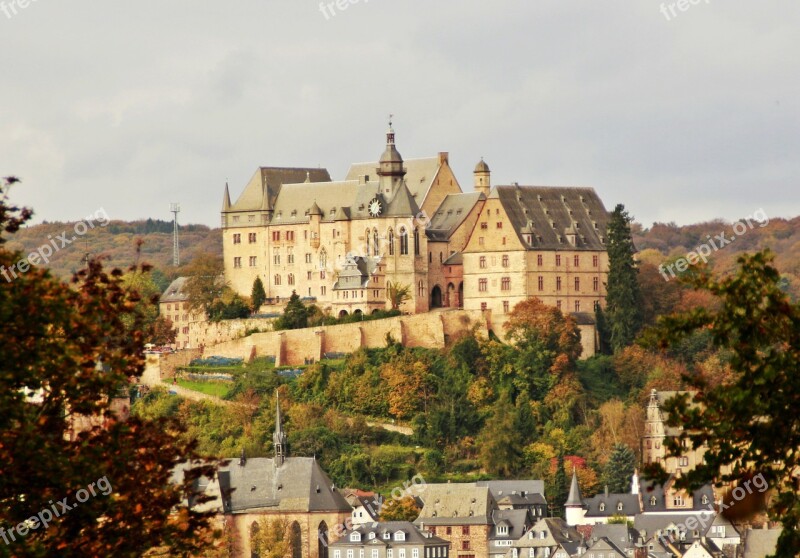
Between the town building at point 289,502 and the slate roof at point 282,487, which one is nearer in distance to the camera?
the town building at point 289,502

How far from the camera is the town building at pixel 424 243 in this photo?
112 m

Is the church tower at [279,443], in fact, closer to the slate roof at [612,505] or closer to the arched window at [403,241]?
the arched window at [403,241]

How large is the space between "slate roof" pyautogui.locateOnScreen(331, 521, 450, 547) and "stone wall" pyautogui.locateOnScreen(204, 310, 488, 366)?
Answer: 11.0 metres

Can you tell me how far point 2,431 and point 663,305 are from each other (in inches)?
3550

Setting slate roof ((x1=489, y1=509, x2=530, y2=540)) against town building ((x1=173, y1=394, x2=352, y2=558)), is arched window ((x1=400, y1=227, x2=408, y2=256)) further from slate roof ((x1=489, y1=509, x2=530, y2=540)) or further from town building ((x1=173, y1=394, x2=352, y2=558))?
slate roof ((x1=489, y1=509, x2=530, y2=540))

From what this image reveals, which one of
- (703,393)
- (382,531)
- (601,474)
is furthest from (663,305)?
(703,393)

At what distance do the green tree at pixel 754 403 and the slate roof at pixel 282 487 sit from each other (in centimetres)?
7659

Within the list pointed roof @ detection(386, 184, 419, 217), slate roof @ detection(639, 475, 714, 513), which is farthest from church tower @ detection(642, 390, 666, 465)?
pointed roof @ detection(386, 184, 419, 217)

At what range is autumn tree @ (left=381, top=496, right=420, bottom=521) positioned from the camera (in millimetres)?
104438

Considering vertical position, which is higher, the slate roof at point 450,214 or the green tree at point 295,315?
the slate roof at point 450,214

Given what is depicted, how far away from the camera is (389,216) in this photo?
4469 inches

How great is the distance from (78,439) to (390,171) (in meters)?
90.1

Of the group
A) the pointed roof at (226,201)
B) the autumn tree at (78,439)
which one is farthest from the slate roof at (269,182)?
the autumn tree at (78,439)

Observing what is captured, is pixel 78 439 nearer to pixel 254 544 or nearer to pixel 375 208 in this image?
pixel 254 544
